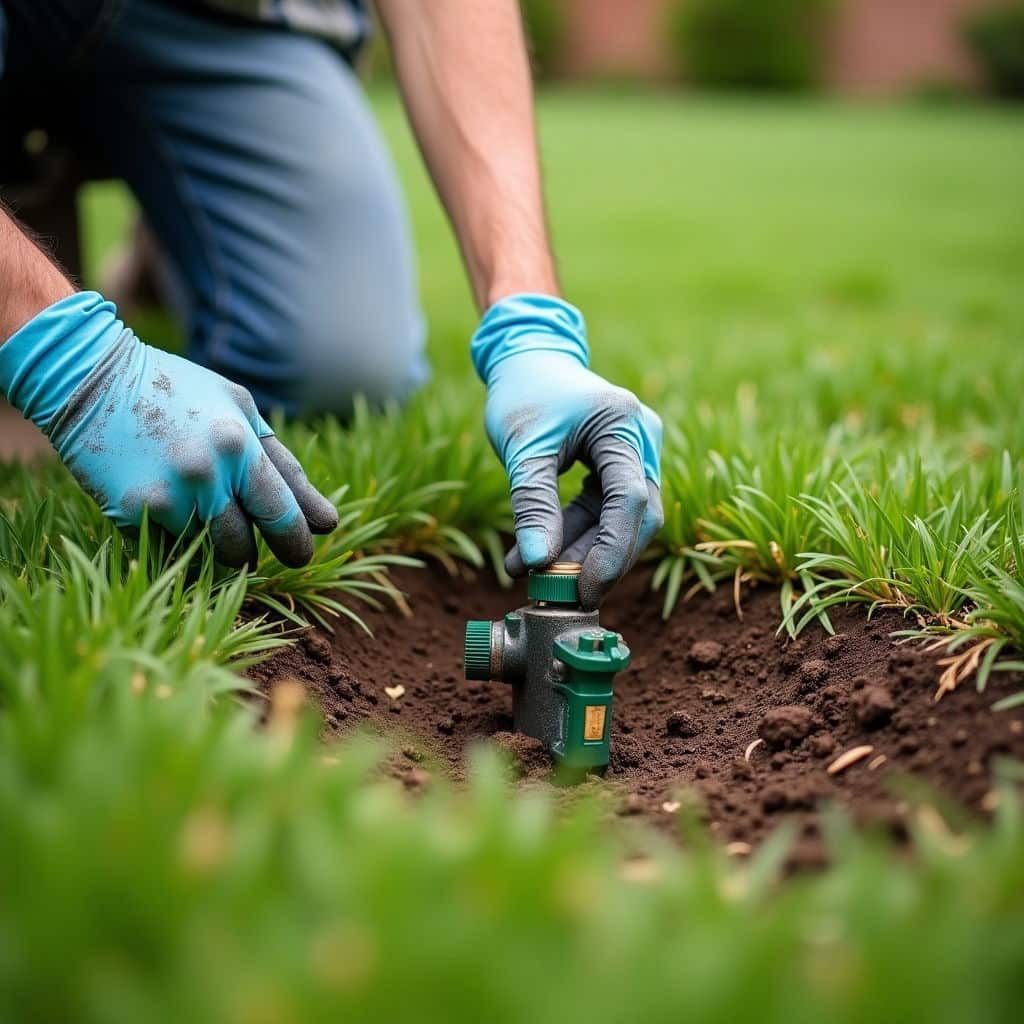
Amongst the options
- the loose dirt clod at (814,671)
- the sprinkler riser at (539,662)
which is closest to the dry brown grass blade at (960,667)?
the loose dirt clod at (814,671)

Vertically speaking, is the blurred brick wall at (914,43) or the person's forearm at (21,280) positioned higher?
the person's forearm at (21,280)

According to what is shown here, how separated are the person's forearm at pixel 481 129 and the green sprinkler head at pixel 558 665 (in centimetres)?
73

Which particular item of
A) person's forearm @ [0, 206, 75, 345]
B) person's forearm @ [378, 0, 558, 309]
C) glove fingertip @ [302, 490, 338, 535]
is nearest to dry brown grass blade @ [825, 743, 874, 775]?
glove fingertip @ [302, 490, 338, 535]

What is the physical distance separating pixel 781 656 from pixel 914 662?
1.07 ft

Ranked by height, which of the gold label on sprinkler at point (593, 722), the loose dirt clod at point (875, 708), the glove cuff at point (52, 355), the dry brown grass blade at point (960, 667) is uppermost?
the glove cuff at point (52, 355)

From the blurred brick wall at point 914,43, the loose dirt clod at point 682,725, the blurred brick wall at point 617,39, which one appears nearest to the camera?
the loose dirt clod at point 682,725

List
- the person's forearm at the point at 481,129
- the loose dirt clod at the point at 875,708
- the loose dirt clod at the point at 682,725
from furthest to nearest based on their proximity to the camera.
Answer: the person's forearm at the point at 481,129
the loose dirt clod at the point at 682,725
the loose dirt clod at the point at 875,708

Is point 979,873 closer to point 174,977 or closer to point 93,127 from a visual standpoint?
point 174,977

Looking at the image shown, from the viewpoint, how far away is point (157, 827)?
0.89 meters

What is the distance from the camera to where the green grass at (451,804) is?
79 cm

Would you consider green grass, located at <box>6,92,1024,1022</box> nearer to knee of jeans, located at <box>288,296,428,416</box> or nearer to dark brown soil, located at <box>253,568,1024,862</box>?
dark brown soil, located at <box>253,568,1024,862</box>

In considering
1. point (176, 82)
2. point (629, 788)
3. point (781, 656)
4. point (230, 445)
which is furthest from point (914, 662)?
point (176, 82)

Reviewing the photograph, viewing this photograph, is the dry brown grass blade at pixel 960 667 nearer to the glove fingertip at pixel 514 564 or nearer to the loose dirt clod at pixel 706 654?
the loose dirt clod at pixel 706 654

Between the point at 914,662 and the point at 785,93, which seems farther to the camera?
the point at 785,93
